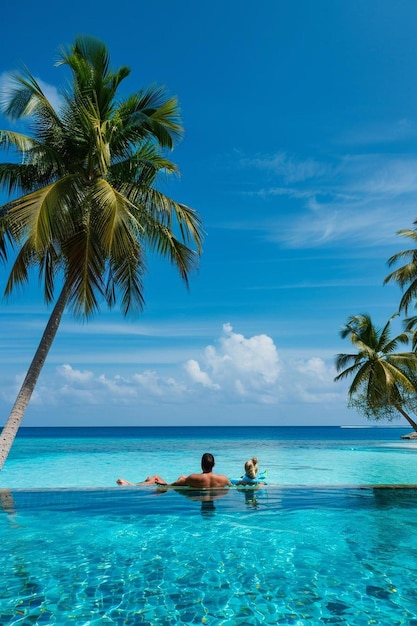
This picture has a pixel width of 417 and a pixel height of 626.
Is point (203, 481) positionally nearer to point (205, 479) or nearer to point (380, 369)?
point (205, 479)

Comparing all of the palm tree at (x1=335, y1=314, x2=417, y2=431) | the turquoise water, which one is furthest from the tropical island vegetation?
the turquoise water

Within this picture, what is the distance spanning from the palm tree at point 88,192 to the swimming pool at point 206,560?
3.10 metres

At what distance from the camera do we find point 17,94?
1116 centimetres

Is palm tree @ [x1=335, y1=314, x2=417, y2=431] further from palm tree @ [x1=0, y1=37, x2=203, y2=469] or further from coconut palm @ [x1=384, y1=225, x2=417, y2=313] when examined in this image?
palm tree @ [x1=0, y1=37, x2=203, y2=469]

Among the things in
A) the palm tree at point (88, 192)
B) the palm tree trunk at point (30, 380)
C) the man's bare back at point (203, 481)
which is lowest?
the man's bare back at point (203, 481)

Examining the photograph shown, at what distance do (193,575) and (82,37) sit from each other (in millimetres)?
12073

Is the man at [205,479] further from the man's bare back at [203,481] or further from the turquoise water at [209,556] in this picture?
the turquoise water at [209,556]

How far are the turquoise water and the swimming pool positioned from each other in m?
0.02

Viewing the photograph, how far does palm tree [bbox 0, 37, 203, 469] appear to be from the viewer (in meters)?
10.2

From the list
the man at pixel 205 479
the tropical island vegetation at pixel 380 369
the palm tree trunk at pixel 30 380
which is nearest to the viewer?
the palm tree trunk at pixel 30 380

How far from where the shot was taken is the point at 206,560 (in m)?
6.06

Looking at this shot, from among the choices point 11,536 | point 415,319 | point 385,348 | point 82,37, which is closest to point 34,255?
point 82,37

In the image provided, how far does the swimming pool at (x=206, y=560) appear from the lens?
4527 mm

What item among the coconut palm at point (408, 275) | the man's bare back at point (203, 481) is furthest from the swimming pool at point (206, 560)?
the coconut palm at point (408, 275)
